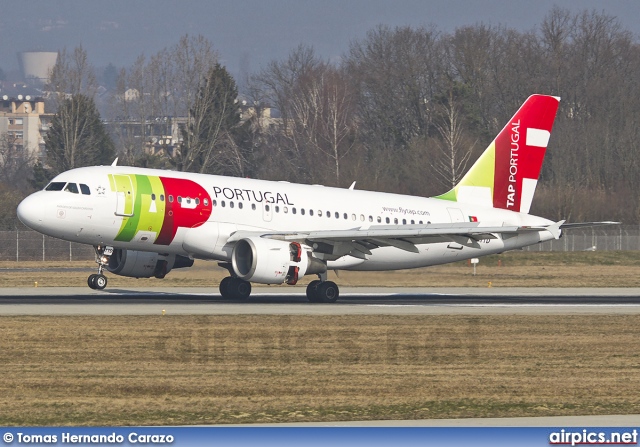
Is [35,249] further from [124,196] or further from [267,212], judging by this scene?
[124,196]

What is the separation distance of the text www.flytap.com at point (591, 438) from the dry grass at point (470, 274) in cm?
2567

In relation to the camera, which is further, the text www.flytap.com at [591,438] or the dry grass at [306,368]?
the dry grass at [306,368]

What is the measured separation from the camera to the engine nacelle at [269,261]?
35.0 metres

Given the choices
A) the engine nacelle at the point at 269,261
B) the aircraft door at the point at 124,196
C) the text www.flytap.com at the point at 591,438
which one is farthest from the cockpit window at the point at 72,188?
the text www.flytap.com at the point at 591,438

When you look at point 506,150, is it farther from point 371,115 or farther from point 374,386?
point 371,115

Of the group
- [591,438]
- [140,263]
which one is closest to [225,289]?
[140,263]

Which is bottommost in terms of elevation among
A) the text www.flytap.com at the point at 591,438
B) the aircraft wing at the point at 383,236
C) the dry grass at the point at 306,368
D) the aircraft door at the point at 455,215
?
the dry grass at the point at 306,368

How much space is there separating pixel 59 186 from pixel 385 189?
50665 mm

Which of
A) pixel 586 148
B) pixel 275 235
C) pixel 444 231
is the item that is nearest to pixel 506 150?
pixel 444 231

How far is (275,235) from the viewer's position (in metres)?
36.9

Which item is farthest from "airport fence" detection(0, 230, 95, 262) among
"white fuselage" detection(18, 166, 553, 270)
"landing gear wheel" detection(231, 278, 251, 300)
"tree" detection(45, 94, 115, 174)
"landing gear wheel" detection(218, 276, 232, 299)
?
Result: "tree" detection(45, 94, 115, 174)

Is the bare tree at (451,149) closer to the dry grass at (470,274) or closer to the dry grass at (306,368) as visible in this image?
the dry grass at (470,274)

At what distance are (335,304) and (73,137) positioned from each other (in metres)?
72.1

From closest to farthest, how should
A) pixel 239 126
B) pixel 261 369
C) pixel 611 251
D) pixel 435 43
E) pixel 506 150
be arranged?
pixel 261 369
pixel 506 150
pixel 611 251
pixel 239 126
pixel 435 43
